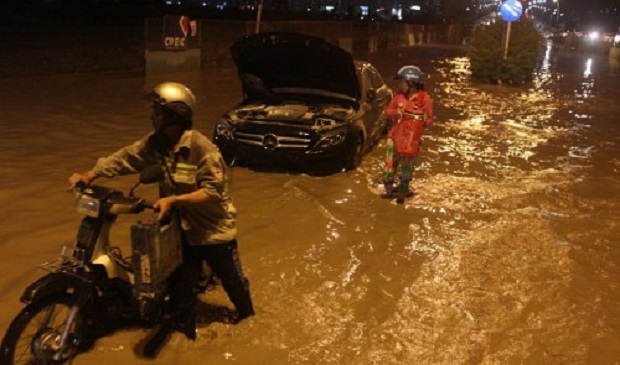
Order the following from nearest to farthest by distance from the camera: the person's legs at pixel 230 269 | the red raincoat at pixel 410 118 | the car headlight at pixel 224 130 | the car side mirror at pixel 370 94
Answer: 1. the person's legs at pixel 230 269
2. the red raincoat at pixel 410 118
3. the car headlight at pixel 224 130
4. the car side mirror at pixel 370 94

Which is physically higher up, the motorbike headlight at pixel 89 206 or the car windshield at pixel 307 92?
the car windshield at pixel 307 92

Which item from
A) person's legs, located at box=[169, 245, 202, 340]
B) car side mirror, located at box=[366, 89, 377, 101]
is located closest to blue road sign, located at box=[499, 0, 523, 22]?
car side mirror, located at box=[366, 89, 377, 101]

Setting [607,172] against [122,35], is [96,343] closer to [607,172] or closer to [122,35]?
[607,172]

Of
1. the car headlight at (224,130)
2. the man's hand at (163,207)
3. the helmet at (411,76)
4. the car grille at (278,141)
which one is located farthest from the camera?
the car headlight at (224,130)

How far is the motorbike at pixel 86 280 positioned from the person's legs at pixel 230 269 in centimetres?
36

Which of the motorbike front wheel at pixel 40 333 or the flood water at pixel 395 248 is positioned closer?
the motorbike front wheel at pixel 40 333

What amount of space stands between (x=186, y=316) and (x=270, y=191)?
371cm

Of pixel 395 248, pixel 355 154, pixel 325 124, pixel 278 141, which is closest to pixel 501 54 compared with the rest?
pixel 355 154

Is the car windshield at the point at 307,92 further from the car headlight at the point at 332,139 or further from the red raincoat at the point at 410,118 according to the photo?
the red raincoat at the point at 410,118

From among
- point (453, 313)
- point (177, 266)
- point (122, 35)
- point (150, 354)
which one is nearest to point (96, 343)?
point (150, 354)

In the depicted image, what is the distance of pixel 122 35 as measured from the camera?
23172 mm

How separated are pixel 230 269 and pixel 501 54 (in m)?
20.2

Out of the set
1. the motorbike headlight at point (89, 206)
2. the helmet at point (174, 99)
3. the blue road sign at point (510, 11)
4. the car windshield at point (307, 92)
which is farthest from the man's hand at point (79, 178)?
the blue road sign at point (510, 11)

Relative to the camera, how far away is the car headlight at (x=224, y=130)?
8594 millimetres
